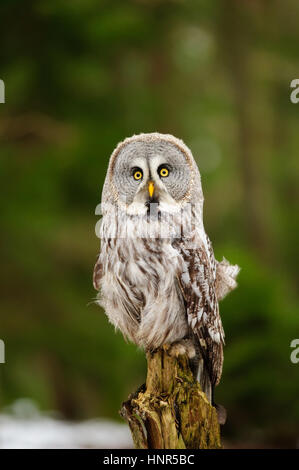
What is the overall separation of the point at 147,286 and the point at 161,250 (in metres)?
0.18

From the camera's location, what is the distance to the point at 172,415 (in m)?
2.49

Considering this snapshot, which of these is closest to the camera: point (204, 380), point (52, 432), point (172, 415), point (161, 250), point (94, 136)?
point (172, 415)

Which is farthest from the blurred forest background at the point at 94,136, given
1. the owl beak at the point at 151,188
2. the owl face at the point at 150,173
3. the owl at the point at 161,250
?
the owl beak at the point at 151,188

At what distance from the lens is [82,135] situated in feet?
19.5

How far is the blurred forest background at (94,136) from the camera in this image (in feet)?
19.1

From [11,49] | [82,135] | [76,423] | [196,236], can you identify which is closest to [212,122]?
[82,135]

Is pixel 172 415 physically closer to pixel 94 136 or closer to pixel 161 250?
pixel 161 250

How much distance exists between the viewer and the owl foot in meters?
2.68

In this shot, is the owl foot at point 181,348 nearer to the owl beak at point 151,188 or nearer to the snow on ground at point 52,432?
the owl beak at point 151,188

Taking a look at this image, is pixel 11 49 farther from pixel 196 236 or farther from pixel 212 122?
pixel 196 236

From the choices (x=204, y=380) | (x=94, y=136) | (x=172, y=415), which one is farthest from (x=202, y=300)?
(x=94, y=136)

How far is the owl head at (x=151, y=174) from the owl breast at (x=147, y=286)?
182 mm

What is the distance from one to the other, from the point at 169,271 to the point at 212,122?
4365 mm

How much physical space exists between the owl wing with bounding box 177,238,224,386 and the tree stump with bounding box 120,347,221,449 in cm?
16
